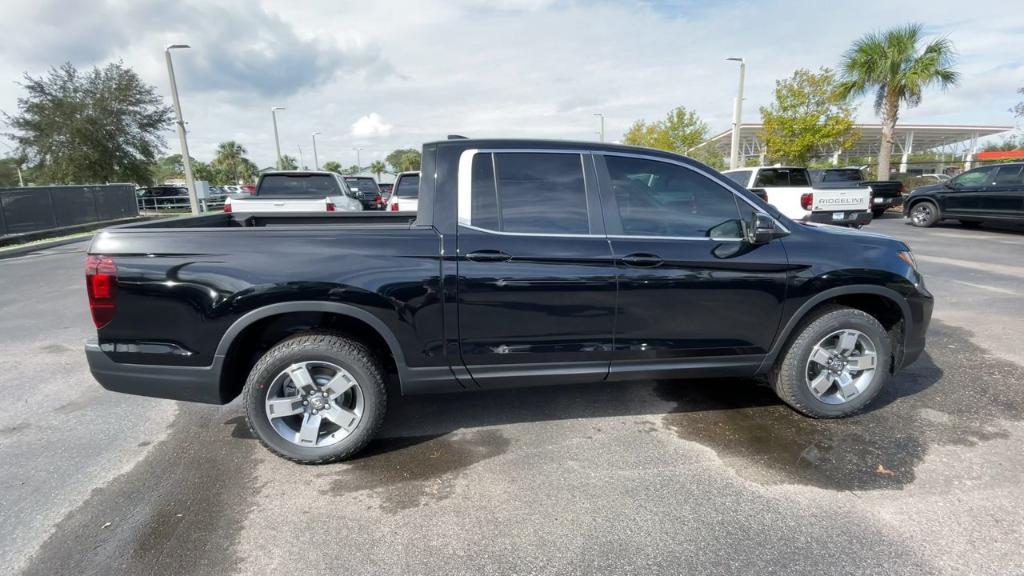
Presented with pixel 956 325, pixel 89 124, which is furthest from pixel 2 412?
pixel 89 124

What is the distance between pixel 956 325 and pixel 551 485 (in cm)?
515

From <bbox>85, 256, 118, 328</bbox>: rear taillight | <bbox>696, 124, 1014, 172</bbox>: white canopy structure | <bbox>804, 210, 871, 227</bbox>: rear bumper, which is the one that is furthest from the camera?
<bbox>696, 124, 1014, 172</bbox>: white canopy structure

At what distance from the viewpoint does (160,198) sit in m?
28.4

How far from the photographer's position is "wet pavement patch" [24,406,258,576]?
2.22m

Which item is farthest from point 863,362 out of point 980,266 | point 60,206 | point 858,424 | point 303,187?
point 60,206

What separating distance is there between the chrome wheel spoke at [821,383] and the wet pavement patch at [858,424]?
0.22 m

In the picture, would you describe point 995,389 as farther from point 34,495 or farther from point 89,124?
point 89,124

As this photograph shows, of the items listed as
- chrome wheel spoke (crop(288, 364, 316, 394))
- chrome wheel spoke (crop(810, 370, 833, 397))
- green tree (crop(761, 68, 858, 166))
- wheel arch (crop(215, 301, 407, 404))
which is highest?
green tree (crop(761, 68, 858, 166))

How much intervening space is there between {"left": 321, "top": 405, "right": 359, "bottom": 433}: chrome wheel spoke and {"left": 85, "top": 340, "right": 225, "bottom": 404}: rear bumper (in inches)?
24.5

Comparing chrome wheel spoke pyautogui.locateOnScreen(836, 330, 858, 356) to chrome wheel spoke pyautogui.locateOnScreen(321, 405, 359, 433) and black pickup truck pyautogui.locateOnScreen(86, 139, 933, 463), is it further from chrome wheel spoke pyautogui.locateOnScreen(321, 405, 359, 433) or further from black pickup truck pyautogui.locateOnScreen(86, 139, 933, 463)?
chrome wheel spoke pyautogui.locateOnScreen(321, 405, 359, 433)

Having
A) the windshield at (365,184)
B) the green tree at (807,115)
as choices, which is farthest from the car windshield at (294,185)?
the green tree at (807,115)

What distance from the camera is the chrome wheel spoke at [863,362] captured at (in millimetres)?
3346

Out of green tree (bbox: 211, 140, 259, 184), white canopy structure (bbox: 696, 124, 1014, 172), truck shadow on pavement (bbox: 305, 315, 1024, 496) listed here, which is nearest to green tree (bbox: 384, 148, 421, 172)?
green tree (bbox: 211, 140, 259, 184)

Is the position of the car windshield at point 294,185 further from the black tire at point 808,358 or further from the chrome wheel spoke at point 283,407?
the black tire at point 808,358
